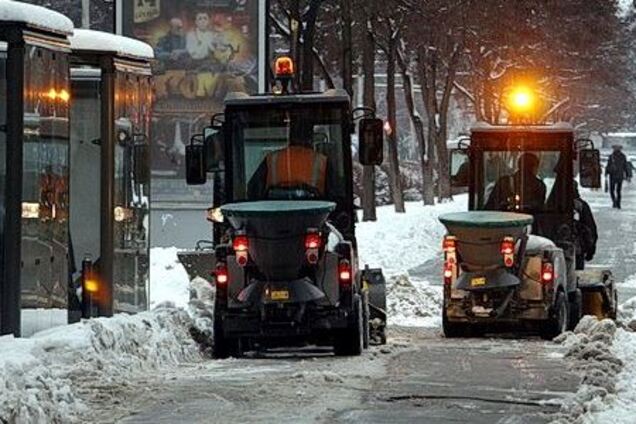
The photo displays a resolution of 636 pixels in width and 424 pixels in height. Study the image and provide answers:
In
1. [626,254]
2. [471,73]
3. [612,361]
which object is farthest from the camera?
[471,73]

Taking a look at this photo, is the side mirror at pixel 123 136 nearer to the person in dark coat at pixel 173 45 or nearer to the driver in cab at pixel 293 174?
the driver in cab at pixel 293 174

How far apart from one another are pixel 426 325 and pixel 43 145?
9.52 meters

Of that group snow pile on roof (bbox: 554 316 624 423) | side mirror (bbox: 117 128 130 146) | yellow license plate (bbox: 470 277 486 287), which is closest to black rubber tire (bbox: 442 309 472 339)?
yellow license plate (bbox: 470 277 486 287)

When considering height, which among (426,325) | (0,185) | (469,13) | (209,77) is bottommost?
(426,325)

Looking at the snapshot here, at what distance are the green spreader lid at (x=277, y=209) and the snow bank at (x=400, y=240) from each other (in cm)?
1421

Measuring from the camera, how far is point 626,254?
33562 mm

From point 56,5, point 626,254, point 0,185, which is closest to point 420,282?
point 626,254

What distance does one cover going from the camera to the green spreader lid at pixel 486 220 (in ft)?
58.4

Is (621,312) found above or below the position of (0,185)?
below

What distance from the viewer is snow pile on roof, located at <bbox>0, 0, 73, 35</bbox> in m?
12.5

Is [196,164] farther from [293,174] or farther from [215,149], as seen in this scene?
[293,174]

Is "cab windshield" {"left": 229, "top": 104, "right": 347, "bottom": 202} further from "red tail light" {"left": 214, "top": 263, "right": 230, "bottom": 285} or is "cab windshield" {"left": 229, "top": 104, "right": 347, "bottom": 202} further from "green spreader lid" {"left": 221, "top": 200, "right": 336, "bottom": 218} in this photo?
"red tail light" {"left": 214, "top": 263, "right": 230, "bottom": 285}

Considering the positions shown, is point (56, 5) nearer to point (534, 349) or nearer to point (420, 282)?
point (420, 282)

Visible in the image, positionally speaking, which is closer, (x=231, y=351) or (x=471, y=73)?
(x=231, y=351)
